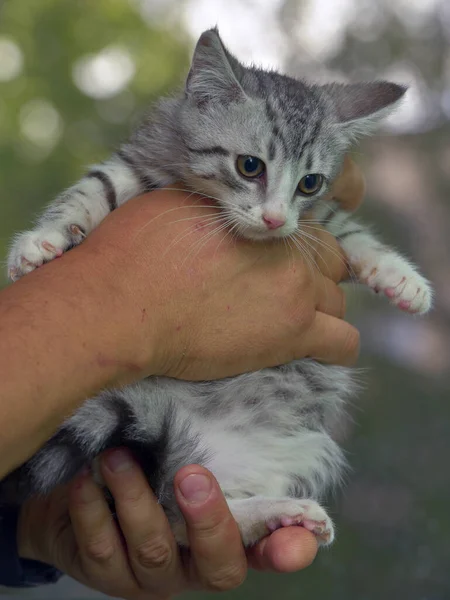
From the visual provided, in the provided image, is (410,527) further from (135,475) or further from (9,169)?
(9,169)

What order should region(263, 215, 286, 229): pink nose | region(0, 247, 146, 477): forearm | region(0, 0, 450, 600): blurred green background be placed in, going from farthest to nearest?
region(0, 0, 450, 600): blurred green background → region(263, 215, 286, 229): pink nose → region(0, 247, 146, 477): forearm

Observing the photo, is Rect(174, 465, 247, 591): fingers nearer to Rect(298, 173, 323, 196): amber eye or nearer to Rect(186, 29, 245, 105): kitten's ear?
Rect(298, 173, 323, 196): amber eye

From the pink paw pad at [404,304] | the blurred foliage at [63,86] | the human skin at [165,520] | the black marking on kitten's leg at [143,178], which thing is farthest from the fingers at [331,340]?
the blurred foliage at [63,86]

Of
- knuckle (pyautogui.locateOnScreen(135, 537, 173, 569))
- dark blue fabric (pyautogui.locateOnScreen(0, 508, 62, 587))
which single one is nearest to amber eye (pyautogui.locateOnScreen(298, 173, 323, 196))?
knuckle (pyautogui.locateOnScreen(135, 537, 173, 569))

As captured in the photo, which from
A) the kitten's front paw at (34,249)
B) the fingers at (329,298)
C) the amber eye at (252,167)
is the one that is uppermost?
the amber eye at (252,167)

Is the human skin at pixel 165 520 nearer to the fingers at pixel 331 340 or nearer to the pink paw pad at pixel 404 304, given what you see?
the fingers at pixel 331 340

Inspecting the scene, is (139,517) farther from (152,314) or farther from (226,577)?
(152,314)

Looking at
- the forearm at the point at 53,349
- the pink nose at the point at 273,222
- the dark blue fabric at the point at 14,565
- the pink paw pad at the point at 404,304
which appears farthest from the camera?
the pink paw pad at the point at 404,304
